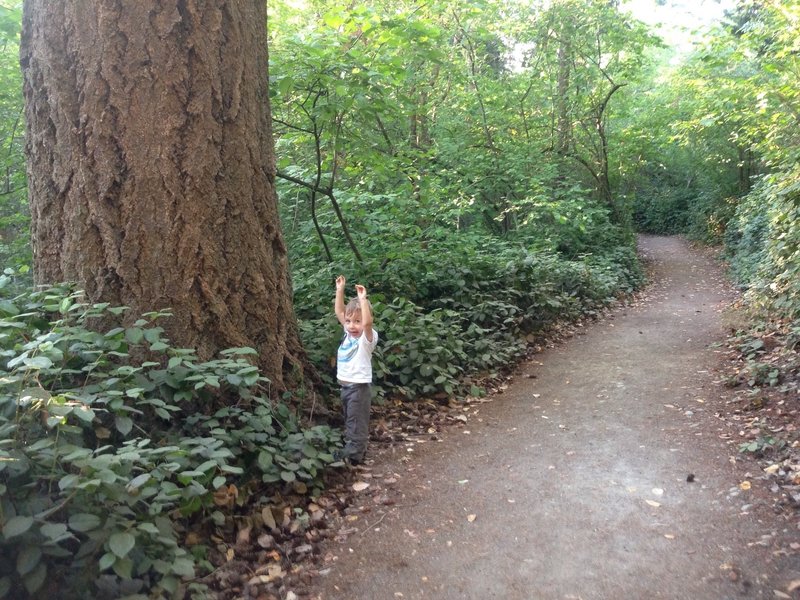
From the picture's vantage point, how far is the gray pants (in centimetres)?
480

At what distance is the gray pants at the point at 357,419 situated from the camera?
4801 mm

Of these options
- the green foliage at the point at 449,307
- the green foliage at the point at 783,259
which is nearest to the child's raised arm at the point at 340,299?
the green foliage at the point at 449,307

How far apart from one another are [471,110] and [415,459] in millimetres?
12867

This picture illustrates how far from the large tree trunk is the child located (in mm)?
902

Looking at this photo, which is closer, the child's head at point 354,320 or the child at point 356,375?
the child at point 356,375

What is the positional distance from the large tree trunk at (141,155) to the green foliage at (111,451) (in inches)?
11.9

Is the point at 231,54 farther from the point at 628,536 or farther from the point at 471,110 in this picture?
the point at 471,110

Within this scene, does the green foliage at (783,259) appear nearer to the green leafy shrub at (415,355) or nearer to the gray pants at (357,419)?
the green leafy shrub at (415,355)

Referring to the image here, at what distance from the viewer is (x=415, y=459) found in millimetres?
5098

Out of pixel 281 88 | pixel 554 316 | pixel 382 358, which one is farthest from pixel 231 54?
pixel 554 316

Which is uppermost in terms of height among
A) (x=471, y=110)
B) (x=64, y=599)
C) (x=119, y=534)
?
(x=471, y=110)

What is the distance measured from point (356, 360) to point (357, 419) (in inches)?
18.9

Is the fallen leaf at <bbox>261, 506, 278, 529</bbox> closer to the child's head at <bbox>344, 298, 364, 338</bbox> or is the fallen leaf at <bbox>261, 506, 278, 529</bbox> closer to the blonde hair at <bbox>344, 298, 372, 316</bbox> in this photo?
the child's head at <bbox>344, 298, 364, 338</bbox>

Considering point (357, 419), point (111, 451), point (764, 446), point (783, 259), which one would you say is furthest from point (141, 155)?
point (783, 259)
